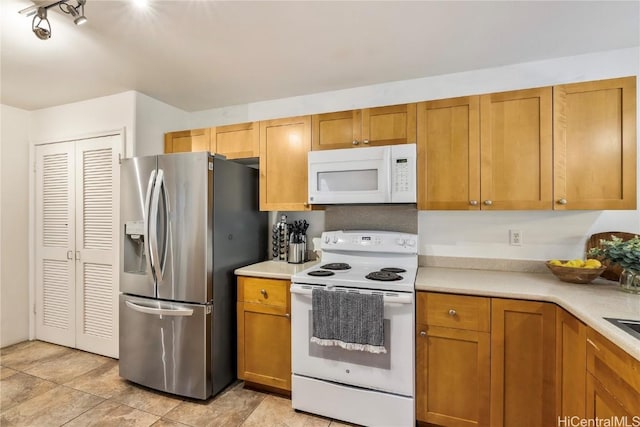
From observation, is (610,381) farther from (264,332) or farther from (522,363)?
(264,332)

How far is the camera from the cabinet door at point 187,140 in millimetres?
2721

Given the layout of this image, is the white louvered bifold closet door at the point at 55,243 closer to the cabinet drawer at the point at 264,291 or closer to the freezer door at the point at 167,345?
the freezer door at the point at 167,345

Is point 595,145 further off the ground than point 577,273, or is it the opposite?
point 595,145

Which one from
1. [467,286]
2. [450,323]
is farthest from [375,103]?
[450,323]

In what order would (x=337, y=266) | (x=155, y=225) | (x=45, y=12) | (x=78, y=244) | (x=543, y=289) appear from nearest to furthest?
1. (x=45, y=12)
2. (x=543, y=289)
3. (x=155, y=225)
4. (x=337, y=266)
5. (x=78, y=244)

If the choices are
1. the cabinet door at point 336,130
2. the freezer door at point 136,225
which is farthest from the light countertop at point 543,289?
the cabinet door at point 336,130

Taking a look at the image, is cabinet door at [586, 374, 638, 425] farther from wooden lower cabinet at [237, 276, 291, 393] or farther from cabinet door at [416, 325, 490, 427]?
wooden lower cabinet at [237, 276, 291, 393]

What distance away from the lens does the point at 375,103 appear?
8.44ft

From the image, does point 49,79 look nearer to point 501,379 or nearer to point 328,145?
point 328,145

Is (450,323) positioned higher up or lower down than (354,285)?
lower down

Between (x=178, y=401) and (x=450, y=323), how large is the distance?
193 cm

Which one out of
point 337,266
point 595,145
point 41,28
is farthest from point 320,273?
point 41,28

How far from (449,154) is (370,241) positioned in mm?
844

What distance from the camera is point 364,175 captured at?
2.16 metres
